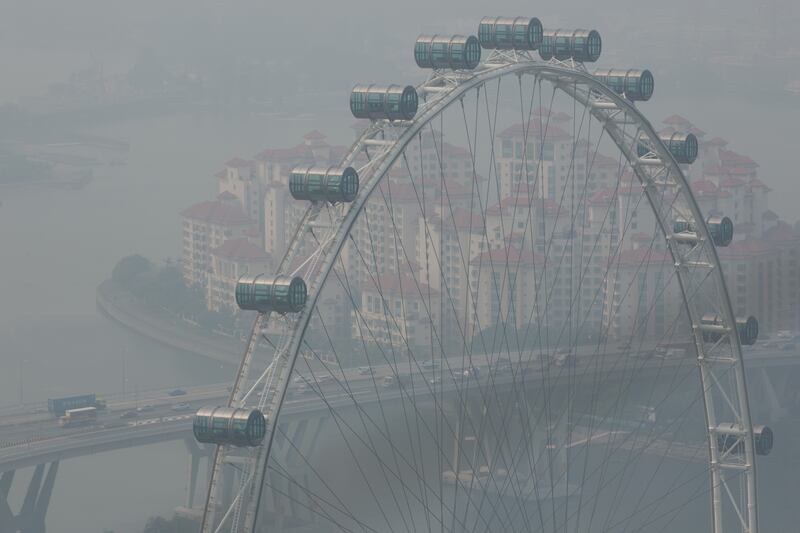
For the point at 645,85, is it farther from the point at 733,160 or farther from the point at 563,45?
the point at 733,160

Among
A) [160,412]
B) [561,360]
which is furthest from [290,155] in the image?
[561,360]

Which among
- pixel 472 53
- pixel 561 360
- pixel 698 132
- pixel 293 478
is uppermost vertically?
pixel 472 53

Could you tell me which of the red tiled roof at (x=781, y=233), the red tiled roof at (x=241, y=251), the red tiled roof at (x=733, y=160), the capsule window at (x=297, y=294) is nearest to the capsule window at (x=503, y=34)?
the capsule window at (x=297, y=294)

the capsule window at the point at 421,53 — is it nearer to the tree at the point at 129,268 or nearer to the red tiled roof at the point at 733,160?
the red tiled roof at the point at 733,160

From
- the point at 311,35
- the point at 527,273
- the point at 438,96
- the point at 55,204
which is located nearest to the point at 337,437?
the point at 527,273

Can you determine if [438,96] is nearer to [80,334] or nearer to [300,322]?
[300,322]

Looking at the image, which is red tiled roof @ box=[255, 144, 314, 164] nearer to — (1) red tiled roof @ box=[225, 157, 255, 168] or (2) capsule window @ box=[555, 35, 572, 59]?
(1) red tiled roof @ box=[225, 157, 255, 168]

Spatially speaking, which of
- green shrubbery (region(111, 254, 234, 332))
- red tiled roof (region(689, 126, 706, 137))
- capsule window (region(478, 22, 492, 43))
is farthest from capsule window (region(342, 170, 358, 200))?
red tiled roof (region(689, 126, 706, 137))
